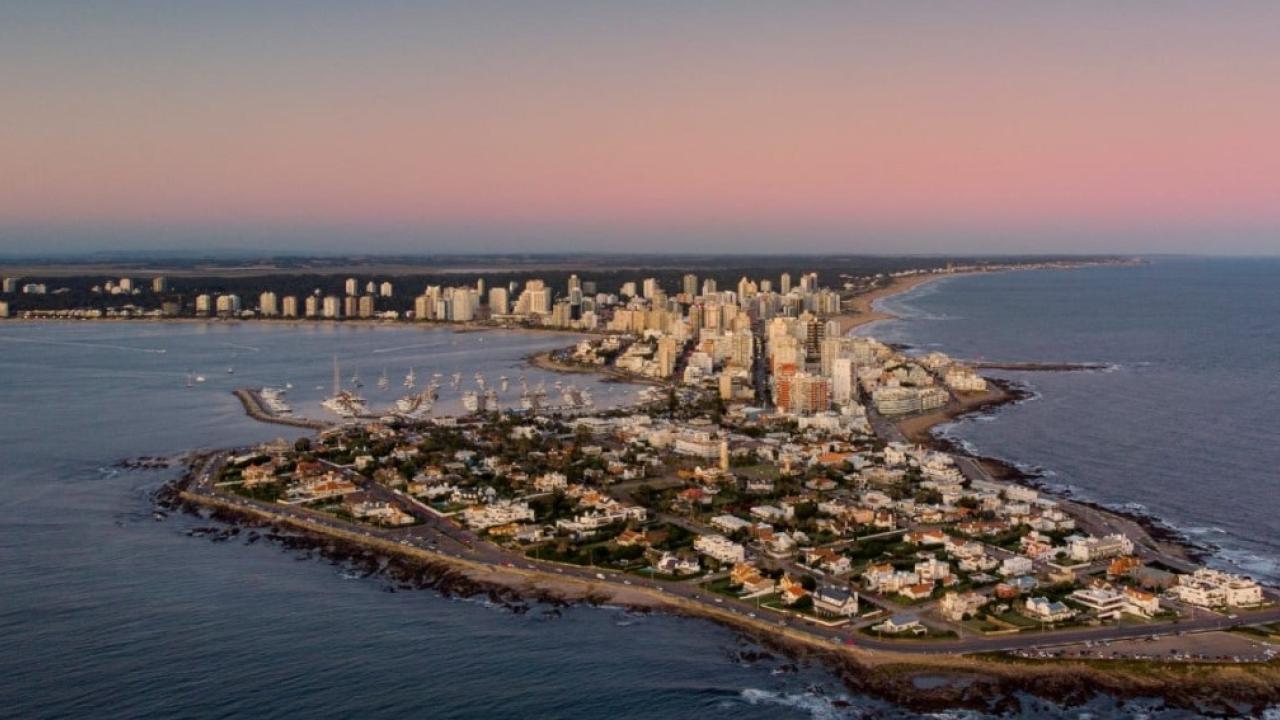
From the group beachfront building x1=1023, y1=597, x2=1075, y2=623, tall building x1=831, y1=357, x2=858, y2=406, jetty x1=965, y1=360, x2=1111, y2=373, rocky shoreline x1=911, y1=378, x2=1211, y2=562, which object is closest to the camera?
beachfront building x1=1023, y1=597, x2=1075, y2=623

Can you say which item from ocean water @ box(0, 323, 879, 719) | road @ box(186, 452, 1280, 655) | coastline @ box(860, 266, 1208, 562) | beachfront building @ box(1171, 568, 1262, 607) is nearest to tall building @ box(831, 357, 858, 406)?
coastline @ box(860, 266, 1208, 562)

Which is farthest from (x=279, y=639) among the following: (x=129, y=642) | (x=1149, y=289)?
(x=1149, y=289)

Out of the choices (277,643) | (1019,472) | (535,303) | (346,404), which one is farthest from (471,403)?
(535,303)

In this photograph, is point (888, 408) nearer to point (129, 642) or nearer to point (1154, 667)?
point (1154, 667)

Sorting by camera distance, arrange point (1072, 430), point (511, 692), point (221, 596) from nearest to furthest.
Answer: point (511, 692), point (221, 596), point (1072, 430)

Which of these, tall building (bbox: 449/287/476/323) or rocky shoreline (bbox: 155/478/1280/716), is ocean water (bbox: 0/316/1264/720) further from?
tall building (bbox: 449/287/476/323)

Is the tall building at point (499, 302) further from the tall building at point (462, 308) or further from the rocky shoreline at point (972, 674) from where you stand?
the rocky shoreline at point (972, 674)

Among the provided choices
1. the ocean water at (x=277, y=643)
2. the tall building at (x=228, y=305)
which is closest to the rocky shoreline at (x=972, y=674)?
the ocean water at (x=277, y=643)

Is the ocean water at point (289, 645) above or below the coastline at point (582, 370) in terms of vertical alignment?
below
